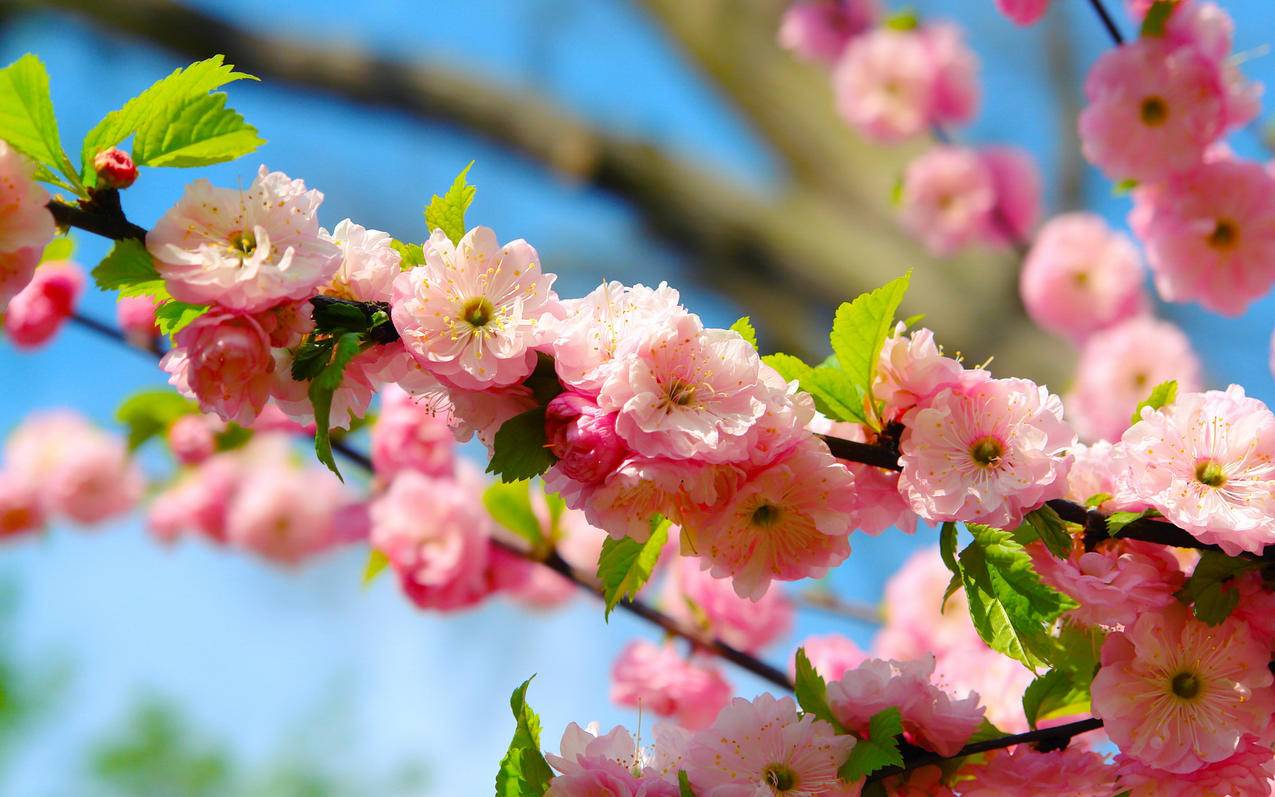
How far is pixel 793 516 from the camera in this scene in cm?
71

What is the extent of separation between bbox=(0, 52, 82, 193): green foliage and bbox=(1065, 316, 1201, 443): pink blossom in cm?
181

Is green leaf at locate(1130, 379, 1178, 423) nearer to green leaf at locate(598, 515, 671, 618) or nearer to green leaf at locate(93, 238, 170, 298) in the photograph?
green leaf at locate(598, 515, 671, 618)

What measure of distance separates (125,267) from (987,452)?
0.54 meters

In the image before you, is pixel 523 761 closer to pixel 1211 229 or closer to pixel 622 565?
pixel 622 565

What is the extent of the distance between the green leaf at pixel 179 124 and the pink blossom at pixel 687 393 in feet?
0.91

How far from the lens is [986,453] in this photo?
2.29 feet

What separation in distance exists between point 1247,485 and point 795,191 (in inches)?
139

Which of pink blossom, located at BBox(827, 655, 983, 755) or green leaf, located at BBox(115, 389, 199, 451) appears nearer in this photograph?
pink blossom, located at BBox(827, 655, 983, 755)

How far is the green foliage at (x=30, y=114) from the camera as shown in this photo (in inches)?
24.6

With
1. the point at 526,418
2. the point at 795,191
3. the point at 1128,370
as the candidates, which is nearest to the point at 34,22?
the point at 795,191

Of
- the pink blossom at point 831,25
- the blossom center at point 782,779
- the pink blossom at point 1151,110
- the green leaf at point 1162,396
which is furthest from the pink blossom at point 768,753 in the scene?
the pink blossom at point 831,25

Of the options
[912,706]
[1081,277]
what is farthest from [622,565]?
[1081,277]

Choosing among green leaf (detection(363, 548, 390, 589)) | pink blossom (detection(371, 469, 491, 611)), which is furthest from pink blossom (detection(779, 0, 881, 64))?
green leaf (detection(363, 548, 390, 589))

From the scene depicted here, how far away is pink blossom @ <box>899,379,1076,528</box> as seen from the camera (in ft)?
2.23
